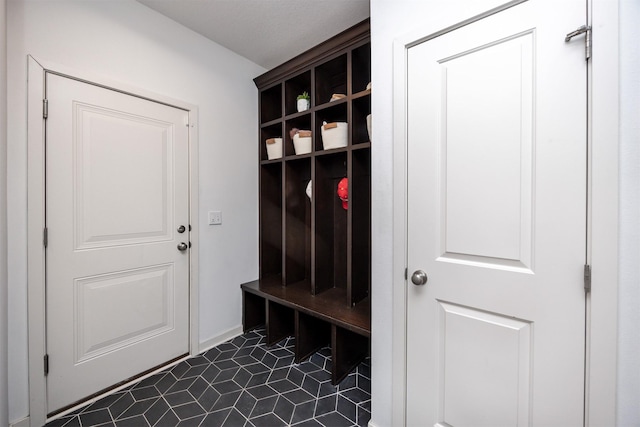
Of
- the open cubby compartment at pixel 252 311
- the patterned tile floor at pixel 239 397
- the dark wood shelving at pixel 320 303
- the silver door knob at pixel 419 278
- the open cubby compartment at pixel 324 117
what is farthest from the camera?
the open cubby compartment at pixel 252 311

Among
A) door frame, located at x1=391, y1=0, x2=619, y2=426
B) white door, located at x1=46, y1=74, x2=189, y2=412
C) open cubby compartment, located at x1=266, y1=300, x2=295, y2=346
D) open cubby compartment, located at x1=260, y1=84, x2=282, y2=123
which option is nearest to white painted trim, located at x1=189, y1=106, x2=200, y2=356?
white door, located at x1=46, y1=74, x2=189, y2=412

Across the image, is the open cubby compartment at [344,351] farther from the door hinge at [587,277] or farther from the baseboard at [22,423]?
the baseboard at [22,423]

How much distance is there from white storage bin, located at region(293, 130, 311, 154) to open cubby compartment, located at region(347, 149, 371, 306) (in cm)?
47

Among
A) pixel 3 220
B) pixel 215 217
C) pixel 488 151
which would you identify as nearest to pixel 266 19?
pixel 215 217

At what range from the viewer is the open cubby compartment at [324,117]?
222cm

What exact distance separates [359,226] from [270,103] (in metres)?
1.58

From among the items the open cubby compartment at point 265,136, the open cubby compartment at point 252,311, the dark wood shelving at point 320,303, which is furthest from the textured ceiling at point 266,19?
the open cubby compartment at point 252,311

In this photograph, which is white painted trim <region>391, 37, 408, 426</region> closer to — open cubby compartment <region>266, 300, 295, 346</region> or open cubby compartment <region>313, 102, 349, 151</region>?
open cubby compartment <region>313, 102, 349, 151</region>

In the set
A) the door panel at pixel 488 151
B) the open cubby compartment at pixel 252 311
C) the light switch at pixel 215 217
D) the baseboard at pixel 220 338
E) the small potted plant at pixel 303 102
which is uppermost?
the small potted plant at pixel 303 102

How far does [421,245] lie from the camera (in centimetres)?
127

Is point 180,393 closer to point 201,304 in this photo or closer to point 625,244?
point 201,304

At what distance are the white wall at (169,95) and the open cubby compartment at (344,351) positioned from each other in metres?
1.07

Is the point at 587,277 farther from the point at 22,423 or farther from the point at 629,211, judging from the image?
the point at 22,423

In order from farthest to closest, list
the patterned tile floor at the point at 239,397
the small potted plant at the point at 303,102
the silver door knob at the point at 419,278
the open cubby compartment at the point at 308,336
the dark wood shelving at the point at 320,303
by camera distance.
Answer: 1. the small potted plant at the point at 303,102
2. the open cubby compartment at the point at 308,336
3. the dark wood shelving at the point at 320,303
4. the patterned tile floor at the point at 239,397
5. the silver door knob at the point at 419,278
